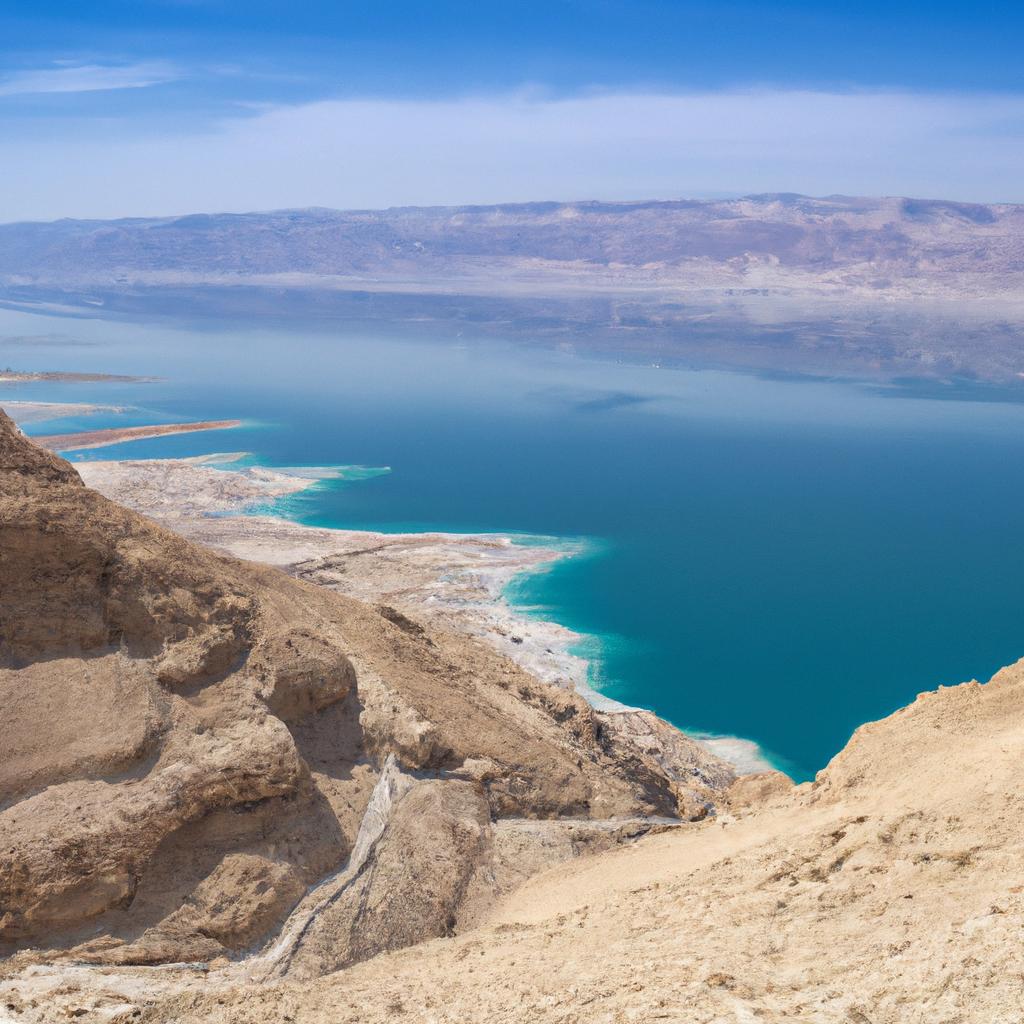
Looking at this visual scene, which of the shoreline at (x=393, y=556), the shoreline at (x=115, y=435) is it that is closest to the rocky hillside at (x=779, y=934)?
the shoreline at (x=393, y=556)

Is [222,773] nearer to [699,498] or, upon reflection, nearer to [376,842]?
[376,842]

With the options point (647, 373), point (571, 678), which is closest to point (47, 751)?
point (571, 678)

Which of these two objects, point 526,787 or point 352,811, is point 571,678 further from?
point 352,811

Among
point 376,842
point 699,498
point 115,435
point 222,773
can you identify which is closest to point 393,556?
point 699,498

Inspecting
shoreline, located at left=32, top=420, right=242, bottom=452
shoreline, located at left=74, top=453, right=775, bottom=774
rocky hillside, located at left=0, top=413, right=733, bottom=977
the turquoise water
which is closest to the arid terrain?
rocky hillside, located at left=0, top=413, right=733, bottom=977

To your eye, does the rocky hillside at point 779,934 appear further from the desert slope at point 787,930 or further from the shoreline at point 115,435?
the shoreline at point 115,435

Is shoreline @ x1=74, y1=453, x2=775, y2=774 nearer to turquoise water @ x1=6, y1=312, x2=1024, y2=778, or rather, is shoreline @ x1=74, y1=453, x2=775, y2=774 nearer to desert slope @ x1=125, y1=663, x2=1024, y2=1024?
turquoise water @ x1=6, y1=312, x2=1024, y2=778
